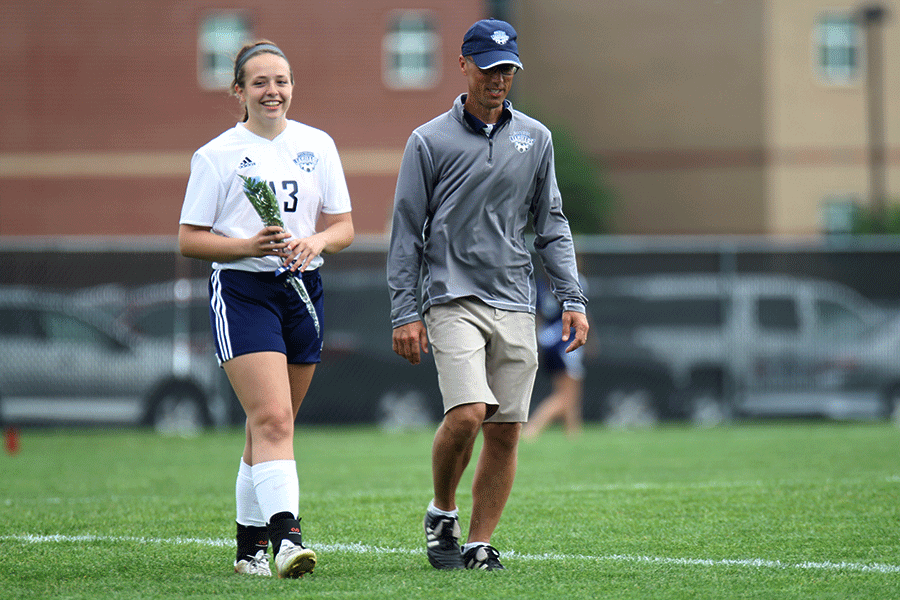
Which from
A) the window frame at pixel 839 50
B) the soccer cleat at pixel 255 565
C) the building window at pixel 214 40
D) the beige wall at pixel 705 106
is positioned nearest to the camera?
the soccer cleat at pixel 255 565

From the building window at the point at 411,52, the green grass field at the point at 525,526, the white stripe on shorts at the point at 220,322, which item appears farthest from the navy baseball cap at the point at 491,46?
the building window at the point at 411,52

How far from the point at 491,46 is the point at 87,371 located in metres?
11.7

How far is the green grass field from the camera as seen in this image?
4484 mm

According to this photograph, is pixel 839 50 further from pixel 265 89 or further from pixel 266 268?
pixel 266 268

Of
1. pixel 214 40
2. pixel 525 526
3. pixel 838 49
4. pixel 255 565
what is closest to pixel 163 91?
pixel 214 40

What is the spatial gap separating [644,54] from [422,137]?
28.6m

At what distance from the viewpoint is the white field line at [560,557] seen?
4.83 meters

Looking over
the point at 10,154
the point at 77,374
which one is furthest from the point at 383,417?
the point at 10,154

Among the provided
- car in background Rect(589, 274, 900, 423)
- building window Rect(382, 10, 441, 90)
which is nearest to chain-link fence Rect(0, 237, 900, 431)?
car in background Rect(589, 274, 900, 423)

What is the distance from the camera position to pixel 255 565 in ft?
15.9

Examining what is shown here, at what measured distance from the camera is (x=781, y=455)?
10734mm

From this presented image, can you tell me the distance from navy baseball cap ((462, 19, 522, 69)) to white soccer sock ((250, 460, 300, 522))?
1750mm

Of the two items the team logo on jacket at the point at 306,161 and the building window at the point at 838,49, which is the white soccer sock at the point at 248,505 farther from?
the building window at the point at 838,49

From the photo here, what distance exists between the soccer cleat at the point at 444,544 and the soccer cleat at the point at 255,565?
0.67 m
